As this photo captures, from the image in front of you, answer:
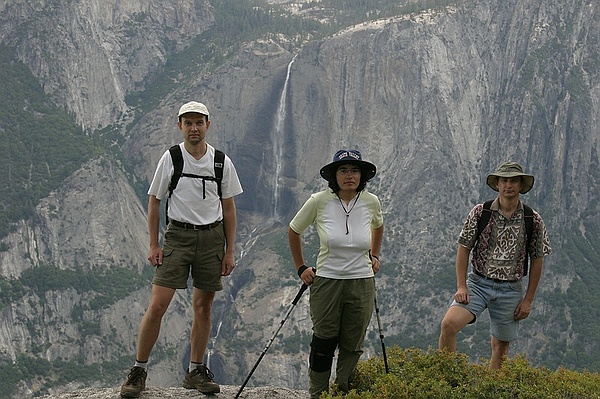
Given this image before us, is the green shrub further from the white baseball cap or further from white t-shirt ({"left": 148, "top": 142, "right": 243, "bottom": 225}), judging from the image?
the white baseball cap

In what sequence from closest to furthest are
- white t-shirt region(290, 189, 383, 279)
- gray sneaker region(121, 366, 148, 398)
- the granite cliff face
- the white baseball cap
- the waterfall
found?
white t-shirt region(290, 189, 383, 279)
the white baseball cap
gray sneaker region(121, 366, 148, 398)
the granite cliff face
the waterfall

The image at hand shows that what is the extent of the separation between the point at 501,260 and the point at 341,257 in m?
2.52

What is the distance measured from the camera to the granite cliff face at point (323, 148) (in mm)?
82875

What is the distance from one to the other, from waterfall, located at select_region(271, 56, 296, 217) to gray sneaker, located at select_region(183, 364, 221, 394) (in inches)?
3647

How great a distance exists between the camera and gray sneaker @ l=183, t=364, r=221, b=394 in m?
12.5

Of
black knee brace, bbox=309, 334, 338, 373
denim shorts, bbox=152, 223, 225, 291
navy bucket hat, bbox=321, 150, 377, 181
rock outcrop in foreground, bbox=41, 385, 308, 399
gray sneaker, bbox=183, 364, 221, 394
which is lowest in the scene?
rock outcrop in foreground, bbox=41, 385, 308, 399

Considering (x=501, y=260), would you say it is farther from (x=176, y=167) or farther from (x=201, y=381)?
(x=176, y=167)

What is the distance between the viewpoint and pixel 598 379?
479 inches

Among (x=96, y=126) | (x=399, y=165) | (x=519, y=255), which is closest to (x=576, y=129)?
(x=399, y=165)

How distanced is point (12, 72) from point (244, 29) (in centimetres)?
3259

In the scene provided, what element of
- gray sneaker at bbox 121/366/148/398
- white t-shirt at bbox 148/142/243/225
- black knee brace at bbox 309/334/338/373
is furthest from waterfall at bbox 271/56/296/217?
black knee brace at bbox 309/334/338/373

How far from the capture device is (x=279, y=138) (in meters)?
109

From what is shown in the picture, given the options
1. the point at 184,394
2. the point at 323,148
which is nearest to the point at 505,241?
the point at 184,394

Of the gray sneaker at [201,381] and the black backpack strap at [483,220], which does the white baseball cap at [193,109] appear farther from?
the black backpack strap at [483,220]
